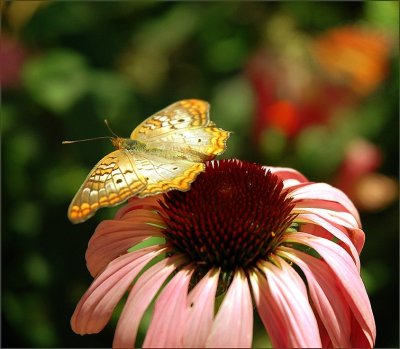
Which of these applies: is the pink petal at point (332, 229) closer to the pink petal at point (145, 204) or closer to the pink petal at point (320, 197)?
the pink petal at point (320, 197)

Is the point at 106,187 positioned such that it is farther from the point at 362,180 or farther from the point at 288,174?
the point at 362,180

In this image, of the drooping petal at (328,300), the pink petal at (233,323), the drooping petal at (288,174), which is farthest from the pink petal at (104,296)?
the drooping petal at (288,174)

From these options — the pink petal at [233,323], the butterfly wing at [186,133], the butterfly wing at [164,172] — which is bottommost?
the pink petal at [233,323]

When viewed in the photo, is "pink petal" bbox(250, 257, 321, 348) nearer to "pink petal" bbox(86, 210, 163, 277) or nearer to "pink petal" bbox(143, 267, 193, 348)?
"pink petal" bbox(143, 267, 193, 348)

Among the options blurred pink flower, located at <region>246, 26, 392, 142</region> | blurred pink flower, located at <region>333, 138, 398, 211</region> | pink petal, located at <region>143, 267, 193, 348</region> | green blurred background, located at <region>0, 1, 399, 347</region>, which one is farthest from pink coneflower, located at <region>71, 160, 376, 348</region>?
blurred pink flower, located at <region>246, 26, 392, 142</region>

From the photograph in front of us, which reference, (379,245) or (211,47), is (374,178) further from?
(211,47)

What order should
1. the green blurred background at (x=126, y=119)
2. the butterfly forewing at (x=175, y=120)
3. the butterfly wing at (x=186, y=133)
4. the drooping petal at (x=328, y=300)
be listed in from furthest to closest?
1. the green blurred background at (x=126, y=119)
2. the butterfly forewing at (x=175, y=120)
3. the butterfly wing at (x=186, y=133)
4. the drooping petal at (x=328, y=300)

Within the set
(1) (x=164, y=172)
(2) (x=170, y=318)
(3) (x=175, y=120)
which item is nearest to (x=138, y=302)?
(2) (x=170, y=318)
